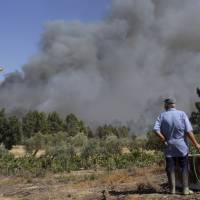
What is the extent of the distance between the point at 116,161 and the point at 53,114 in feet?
305

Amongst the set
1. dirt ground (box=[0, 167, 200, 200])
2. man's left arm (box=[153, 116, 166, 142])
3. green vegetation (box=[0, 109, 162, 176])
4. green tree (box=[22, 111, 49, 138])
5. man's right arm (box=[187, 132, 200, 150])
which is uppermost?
green tree (box=[22, 111, 49, 138])

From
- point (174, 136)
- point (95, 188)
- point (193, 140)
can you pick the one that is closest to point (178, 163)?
point (174, 136)

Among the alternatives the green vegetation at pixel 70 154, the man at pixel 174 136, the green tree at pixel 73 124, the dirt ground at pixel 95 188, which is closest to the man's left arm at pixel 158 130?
the man at pixel 174 136

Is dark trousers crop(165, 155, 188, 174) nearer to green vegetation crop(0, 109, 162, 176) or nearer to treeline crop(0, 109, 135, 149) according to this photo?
green vegetation crop(0, 109, 162, 176)

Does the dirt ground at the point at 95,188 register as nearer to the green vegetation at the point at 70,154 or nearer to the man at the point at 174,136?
the man at the point at 174,136

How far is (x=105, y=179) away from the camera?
18109 mm

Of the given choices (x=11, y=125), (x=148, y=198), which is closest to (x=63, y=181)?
(x=148, y=198)

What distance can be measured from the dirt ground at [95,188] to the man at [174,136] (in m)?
0.54

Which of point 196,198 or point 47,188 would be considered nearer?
point 196,198

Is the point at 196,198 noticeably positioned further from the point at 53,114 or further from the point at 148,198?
the point at 53,114

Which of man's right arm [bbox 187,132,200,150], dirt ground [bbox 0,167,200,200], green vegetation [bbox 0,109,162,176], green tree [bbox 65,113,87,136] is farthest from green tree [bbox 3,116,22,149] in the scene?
man's right arm [bbox 187,132,200,150]

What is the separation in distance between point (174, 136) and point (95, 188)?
16.3ft

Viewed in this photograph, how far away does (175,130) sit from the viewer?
11.3m

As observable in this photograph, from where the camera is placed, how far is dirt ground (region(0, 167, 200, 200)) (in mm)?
12417
